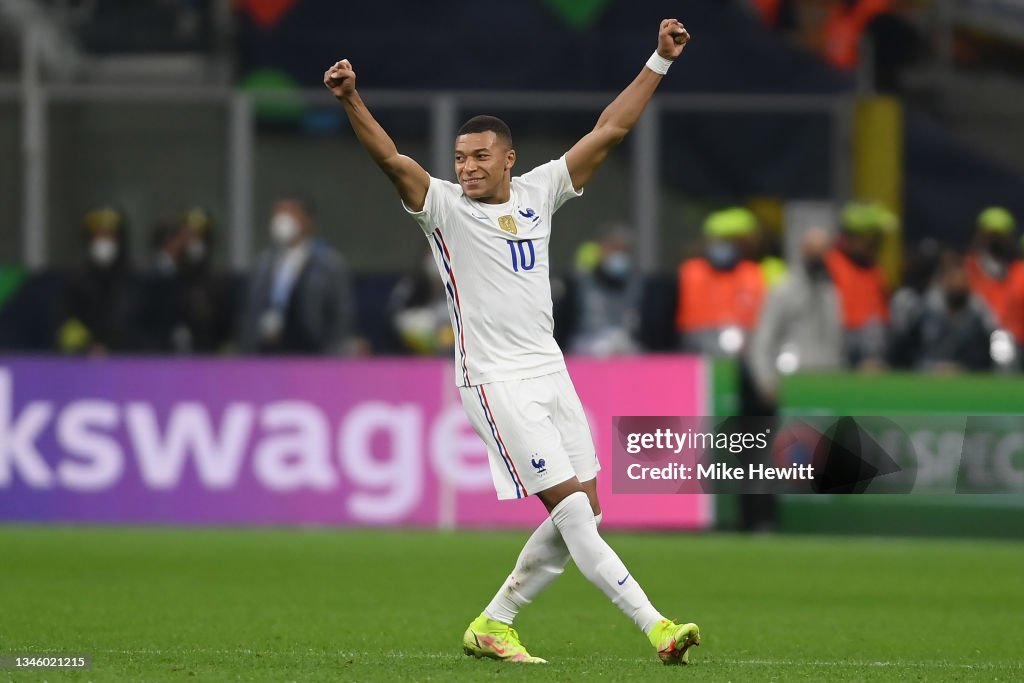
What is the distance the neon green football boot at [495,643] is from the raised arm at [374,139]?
1.73m

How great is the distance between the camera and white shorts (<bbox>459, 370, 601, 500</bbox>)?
27.2 feet

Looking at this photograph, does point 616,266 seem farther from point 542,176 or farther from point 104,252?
point 542,176

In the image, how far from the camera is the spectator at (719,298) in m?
17.0

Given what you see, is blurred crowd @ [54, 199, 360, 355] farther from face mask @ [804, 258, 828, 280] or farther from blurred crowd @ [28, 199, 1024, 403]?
face mask @ [804, 258, 828, 280]

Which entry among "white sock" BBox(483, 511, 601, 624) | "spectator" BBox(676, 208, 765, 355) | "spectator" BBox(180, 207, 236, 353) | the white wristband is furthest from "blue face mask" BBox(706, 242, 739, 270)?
"white sock" BBox(483, 511, 601, 624)

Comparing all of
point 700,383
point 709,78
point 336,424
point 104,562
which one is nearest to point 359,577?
point 104,562

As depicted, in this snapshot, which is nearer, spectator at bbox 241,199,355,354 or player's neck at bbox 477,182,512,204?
player's neck at bbox 477,182,512,204

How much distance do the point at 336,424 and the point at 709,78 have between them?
293 inches

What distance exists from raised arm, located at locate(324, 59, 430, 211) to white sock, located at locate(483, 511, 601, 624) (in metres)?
1.46

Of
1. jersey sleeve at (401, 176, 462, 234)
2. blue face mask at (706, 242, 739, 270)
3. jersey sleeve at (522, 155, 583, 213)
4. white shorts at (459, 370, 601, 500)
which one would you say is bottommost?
white shorts at (459, 370, 601, 500)

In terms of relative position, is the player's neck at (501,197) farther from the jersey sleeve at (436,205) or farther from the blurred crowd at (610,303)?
the blurred crowd at (610,303)

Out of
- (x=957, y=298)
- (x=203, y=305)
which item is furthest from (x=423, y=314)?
(x=957, y=298)

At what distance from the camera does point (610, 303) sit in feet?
57.1

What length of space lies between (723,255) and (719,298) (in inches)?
14.8
